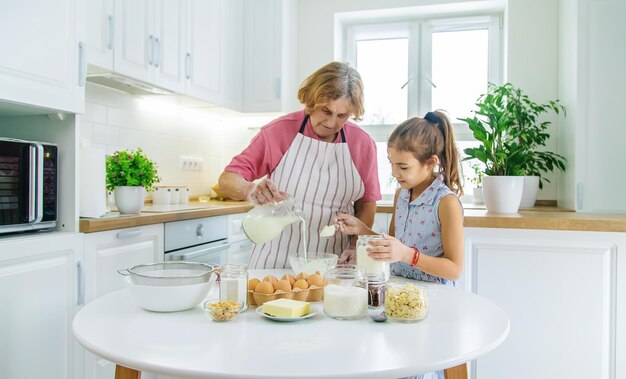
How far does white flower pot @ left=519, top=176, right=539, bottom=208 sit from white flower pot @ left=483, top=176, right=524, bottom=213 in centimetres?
40

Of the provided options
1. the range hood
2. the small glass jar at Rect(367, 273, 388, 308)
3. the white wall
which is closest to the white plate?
the small glass jar at Rect(367, 273, 388, 308)

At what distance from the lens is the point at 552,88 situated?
127 inches

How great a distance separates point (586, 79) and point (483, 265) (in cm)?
124

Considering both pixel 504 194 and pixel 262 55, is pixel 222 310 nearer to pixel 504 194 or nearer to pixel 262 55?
pixel 504 194

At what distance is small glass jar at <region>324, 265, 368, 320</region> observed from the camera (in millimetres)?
1087

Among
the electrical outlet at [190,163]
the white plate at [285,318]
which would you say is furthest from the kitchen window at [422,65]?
the white plate at [285,318]

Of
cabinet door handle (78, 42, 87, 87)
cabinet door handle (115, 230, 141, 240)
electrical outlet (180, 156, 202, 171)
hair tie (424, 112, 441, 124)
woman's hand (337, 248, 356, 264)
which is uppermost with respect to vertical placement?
cabinet door handle (78, 42, 87, 87)

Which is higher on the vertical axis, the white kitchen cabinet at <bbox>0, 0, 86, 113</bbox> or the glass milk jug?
the white kitchen cabinet at <bbox>0, 0, 86, 113</bbox>

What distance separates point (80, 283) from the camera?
187cm

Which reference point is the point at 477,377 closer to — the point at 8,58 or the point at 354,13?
the point at 8,58

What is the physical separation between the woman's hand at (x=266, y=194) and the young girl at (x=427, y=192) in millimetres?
256

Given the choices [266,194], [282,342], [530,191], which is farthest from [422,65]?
[282,342]

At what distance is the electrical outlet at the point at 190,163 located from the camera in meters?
3.45

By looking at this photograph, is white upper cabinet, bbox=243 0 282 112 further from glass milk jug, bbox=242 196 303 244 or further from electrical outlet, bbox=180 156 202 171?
glass milk jug, bbox=242 196 303 244
